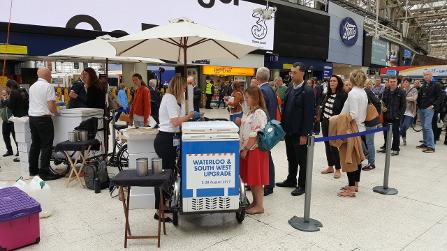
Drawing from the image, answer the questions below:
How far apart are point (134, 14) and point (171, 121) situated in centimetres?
1146

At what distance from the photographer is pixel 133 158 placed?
3.93 meters

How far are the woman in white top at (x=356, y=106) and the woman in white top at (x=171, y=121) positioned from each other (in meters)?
2.11

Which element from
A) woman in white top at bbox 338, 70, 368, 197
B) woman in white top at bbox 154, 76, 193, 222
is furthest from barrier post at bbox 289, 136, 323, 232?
woman in white top at bbox 154, 76, 193, 222

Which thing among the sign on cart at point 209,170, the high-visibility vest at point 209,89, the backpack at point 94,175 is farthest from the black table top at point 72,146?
the high-visibility vest at point 209,89

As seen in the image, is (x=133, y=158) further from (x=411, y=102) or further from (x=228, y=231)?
(x=411, y=102)

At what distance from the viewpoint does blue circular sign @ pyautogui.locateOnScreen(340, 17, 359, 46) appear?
79.8 ft

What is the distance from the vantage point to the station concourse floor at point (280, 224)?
3.22 meters

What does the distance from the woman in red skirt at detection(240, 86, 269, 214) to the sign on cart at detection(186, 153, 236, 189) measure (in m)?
0.44

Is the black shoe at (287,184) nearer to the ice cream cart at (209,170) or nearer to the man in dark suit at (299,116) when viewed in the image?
the man in dark suit at (299,116)

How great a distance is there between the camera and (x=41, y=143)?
5145 millimetres

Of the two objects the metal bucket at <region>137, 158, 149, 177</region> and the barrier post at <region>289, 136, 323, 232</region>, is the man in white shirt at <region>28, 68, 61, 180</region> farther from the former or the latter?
the barrier post at <region>289, 136, 323, 232</region>

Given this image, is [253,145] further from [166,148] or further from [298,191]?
[298,191]

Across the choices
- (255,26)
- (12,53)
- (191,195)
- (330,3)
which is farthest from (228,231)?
(330,3)

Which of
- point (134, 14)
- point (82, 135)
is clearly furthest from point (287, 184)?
point (134, 14)
